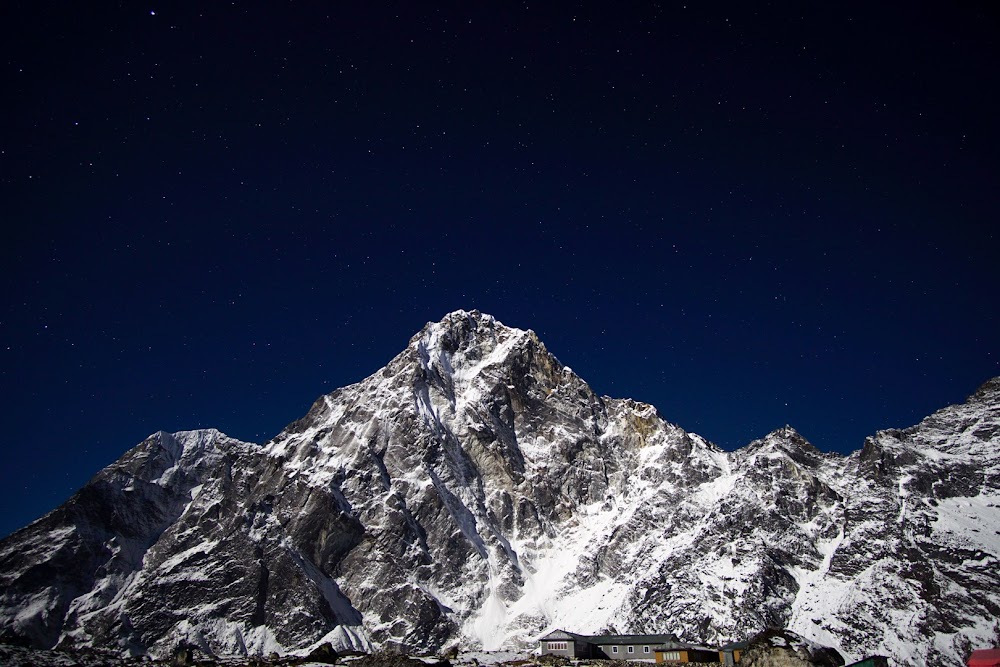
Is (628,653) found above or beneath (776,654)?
beneath

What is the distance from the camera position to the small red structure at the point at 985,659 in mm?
40531

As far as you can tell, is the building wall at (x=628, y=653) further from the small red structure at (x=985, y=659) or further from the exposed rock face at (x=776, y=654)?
the exposed rock face at (x=776, y=654)

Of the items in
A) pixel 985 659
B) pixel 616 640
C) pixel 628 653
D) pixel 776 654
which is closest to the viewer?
pixel 776 654

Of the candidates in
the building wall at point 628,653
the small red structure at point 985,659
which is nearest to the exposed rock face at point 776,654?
the small red structure at point 985,659

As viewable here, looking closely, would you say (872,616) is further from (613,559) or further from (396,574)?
(396,574)

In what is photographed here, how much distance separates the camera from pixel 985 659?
41781 mm

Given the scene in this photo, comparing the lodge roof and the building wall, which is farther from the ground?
the lodge roof

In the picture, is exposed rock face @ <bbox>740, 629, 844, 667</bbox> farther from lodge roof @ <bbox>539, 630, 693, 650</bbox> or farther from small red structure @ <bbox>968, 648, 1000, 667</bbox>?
lodge roof @ <bbox>539, 630, 693, 650</bbox>

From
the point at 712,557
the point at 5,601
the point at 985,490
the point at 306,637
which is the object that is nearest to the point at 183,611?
the point at 306,637

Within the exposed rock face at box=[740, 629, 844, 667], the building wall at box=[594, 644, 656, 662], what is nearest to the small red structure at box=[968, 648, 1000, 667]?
the exposed rock face at box=[740, 629, 844, 667]

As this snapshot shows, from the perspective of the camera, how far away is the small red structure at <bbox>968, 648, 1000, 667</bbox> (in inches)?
1596

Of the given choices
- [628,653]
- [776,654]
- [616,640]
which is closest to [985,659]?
[776,654]

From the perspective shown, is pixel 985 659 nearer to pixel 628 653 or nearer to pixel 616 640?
pixel 628 653

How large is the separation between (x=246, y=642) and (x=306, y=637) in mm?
13632
